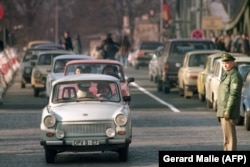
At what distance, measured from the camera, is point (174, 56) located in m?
40.3

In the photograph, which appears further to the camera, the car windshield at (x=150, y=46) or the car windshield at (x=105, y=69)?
the car windshield at (x=150, y=46)

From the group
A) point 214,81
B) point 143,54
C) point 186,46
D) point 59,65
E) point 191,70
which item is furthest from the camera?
point 143,54

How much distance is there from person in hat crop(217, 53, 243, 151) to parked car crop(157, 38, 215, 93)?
2096cm

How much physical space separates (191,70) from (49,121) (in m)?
17.9

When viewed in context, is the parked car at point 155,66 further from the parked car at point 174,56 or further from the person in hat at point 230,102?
the person in hat at point 230,102

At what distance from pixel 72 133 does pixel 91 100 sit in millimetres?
1231

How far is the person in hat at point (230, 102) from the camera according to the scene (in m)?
18.8

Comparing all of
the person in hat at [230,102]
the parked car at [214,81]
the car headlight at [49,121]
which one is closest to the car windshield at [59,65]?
the parked car at [214,81]

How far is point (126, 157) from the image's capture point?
1948cm

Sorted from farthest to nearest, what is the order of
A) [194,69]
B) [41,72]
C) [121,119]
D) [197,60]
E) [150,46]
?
[150,46]
[41,72]
[197,60]
[194,69]
[121,119]

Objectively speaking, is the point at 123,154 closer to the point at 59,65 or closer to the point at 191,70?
the point at 59,65

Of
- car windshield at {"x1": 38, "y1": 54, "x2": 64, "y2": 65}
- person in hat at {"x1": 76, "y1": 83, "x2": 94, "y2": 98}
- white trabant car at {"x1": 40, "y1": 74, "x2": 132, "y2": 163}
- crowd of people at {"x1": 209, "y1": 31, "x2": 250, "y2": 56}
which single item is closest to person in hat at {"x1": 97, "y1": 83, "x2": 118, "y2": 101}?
person in hat at {"x1": 76, "y1": 83, "x2": 94, "y2": 98}

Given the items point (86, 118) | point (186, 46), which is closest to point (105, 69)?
point (86, 118)

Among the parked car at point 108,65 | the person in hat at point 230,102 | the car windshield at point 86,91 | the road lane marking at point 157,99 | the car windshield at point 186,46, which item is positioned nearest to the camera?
the person in hat at point 230,102
